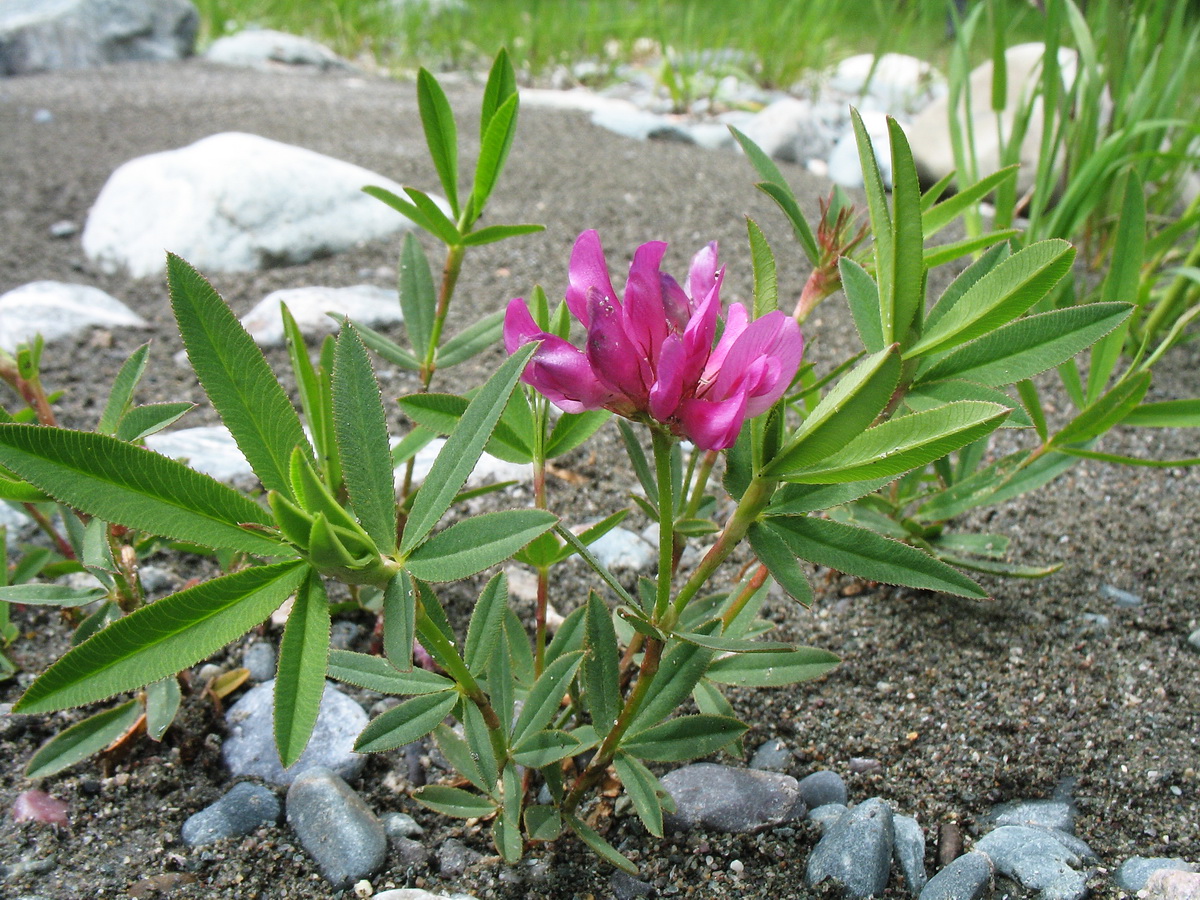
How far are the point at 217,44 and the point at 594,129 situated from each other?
3508mm

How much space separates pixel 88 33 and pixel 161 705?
18.7 feet

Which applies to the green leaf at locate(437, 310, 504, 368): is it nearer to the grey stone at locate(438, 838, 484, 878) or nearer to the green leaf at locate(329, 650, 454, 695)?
the green leaf at locate(329, 650, 454, 695)

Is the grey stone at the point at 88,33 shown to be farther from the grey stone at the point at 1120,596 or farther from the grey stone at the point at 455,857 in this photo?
the grey stone at the point at 1120,596

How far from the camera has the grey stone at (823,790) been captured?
1137 mm

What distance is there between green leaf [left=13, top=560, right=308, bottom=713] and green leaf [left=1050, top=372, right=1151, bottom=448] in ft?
3.34

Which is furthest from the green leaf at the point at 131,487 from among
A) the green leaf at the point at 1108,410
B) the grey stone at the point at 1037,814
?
the green leaf at the point at 1108,410

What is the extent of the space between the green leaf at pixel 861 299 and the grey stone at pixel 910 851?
586 millimetres

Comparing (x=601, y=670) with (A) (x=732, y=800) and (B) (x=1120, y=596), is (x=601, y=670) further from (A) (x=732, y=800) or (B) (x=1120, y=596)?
(B) (x=1120, y=596)

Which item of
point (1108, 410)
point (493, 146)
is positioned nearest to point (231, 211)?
A: point (493, 146)

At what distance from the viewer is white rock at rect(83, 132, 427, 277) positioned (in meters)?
2.65

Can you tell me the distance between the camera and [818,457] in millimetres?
705

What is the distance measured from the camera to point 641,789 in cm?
93

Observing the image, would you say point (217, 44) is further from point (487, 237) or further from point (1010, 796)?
point (1010, 796)

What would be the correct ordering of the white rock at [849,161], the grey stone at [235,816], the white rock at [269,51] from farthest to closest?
the white rock at [269,51]
the white rock at [849,161]
the grey stone at [235,816]
